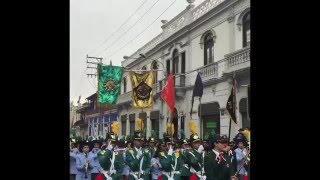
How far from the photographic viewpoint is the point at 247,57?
10.6 meters

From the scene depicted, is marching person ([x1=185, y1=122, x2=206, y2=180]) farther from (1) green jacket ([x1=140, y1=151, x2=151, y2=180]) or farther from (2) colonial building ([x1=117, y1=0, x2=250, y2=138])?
(2) colonial building ([x1=117, y1=0, x2=250, y2=138])

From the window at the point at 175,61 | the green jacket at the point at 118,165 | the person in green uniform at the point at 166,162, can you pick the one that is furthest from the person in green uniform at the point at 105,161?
the window at the point at 175,61

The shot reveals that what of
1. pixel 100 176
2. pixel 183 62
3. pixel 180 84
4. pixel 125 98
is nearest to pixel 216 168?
pixel 100 176

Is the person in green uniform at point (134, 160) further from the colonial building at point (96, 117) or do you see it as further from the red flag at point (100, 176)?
the colonial building at point (96, 117)

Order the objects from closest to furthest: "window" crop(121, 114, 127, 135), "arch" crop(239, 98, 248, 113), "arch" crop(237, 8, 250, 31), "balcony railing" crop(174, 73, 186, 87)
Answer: "arch" crop(239, 98, 248, 113)
"arch" crop(237, 8, 250, 31)
"balcony railing" crop(174, 73, 186, 87)
"window" crop(121, 114, 127, 135)

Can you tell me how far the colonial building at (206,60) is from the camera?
11227 millimetres

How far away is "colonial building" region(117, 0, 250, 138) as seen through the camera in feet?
36.8

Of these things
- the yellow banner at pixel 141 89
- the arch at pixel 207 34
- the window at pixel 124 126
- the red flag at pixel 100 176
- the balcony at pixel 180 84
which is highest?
the arch at pixel 207 34

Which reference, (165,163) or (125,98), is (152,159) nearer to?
(165,163)

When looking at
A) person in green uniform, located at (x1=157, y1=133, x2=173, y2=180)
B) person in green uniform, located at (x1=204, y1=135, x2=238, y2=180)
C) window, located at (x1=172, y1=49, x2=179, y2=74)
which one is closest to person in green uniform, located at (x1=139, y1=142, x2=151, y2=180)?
person in green uniform, located at (x1=157, y1=133, x2=173, y2=180)
